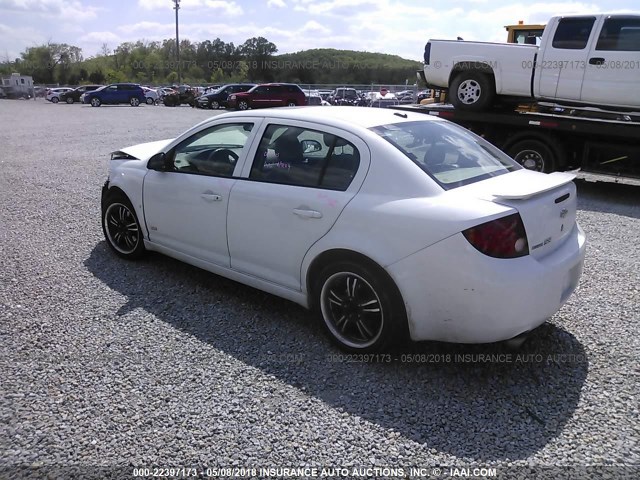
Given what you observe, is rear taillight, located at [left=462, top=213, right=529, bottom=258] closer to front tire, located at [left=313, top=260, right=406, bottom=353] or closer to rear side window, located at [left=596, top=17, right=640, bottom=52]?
front tire, located at [left=313, top=260, right=406, bottom=353]

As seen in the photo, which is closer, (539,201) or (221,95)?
(539,201)

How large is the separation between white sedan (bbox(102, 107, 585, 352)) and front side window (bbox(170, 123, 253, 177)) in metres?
0.01

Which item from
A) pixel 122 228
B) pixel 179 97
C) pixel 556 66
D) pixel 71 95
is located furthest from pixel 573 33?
pixel 71 95

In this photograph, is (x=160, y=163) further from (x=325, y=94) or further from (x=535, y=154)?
(x=325, y=94)

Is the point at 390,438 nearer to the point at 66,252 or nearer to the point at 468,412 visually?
the point at 468,412

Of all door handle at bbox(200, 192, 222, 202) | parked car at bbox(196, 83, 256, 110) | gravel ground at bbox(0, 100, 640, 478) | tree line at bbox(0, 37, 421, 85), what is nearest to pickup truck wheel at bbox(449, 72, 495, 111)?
gravel ground at bbox(0, 100, 640, 478)

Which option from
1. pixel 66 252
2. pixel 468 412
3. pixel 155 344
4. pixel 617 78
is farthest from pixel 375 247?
pixel 617 78

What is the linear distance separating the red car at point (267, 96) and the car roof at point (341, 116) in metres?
26.6

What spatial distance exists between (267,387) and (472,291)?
1.33 m

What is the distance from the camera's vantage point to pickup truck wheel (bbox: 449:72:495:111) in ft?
31.1

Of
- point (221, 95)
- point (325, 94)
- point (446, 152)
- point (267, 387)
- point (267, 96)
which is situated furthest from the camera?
point (325, 94)

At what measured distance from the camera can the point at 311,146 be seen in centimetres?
365

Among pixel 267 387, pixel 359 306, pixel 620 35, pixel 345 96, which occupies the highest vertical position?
pixel 620 35

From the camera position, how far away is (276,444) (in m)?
2.64
